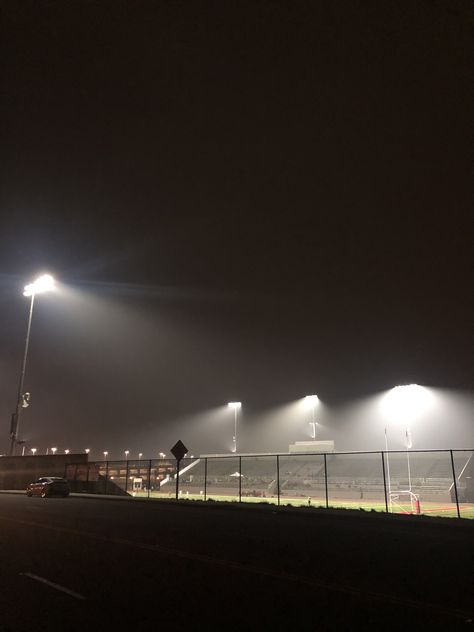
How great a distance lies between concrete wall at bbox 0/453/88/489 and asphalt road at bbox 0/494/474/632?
31.7m

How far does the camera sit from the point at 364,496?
50781 mm

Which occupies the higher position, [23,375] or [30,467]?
[23,375]

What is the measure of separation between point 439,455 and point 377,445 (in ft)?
56.9

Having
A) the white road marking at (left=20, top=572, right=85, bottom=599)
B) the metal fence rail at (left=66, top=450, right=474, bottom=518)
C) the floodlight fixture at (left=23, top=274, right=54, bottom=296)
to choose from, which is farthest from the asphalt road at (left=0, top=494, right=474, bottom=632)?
the floodlight fixture at (left=23, top=274, right=54, bottom=296)

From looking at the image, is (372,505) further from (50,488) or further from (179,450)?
(50,488)

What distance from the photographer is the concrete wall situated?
46781 mm

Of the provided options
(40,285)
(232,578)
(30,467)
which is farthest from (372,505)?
(232,578)

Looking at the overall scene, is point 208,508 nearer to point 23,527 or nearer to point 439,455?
point 23,527

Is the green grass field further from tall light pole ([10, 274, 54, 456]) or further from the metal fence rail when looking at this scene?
tall light pole ([10, 274, 54, 456])

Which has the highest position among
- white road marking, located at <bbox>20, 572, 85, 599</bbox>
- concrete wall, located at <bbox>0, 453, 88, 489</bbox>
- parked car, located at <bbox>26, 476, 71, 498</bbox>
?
concrete wall, located at <bbox>0, 453, 88, 489</bbox>

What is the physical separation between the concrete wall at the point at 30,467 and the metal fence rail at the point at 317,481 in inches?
67.9

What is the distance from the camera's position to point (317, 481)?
59.4 meters

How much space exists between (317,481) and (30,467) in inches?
1184

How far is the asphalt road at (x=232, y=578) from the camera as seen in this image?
6.60 meters
